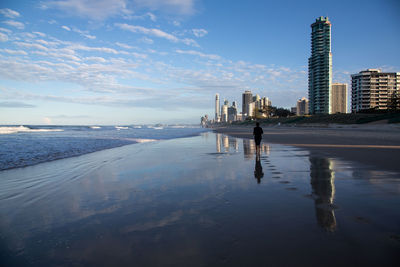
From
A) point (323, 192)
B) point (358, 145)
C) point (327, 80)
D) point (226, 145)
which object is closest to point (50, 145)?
point (226, 145)

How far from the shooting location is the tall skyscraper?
134 m

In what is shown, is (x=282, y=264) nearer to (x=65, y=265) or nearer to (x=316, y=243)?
(x=316, y=243)

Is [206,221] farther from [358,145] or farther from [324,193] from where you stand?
[358,145]

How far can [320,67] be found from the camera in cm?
13612

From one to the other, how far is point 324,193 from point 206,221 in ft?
11.1

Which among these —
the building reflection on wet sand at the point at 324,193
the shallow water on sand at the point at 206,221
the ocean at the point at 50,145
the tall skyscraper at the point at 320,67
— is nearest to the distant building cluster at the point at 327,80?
the tall skyscraper at the point at 320,67

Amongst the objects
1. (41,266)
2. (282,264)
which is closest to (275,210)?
(282,264)

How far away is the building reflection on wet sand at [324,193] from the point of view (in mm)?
3711

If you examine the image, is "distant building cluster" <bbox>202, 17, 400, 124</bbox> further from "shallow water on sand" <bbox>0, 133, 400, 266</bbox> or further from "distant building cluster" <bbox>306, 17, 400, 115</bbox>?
"shallow water on sand" <bbox>0, 133, 400, 266</bbox>

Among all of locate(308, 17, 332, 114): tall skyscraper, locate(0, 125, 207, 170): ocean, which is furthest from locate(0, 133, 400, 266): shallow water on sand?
locate(308, 17, 332, 114): tall skyscraper

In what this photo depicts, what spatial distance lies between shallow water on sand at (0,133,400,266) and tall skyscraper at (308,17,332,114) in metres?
148

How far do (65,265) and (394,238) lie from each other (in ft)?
15.5

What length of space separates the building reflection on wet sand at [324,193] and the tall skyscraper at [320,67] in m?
145

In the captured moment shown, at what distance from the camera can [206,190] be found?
19.2 ft
